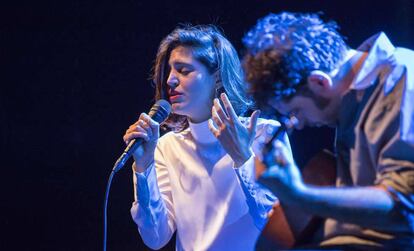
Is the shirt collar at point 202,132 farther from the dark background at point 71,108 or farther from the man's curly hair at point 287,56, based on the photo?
the man's curly hair at point 287,56

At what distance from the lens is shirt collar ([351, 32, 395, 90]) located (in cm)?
133

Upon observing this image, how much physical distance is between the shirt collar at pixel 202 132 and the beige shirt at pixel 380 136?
92 cm

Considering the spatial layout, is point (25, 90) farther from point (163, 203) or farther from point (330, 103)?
point (330, 103)

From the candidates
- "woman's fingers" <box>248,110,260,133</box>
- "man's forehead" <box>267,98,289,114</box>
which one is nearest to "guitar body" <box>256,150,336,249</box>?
"man's forehead" <box>267,98,289,114</box>

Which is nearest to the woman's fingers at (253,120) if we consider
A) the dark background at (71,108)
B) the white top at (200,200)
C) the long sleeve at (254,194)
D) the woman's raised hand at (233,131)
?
the woman's raised hand at (233,131)

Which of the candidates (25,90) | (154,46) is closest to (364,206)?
(154,46)

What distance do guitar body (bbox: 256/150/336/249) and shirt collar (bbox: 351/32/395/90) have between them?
255 millimetres

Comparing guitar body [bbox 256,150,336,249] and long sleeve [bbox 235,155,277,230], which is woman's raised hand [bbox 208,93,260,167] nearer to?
long sleeve [bbox 235,155,277,230]

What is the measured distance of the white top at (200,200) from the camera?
2.19 m

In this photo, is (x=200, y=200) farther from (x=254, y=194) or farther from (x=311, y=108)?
(x=311, y=108)

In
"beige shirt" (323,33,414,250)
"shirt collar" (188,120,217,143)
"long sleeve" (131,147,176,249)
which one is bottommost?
"long sleeve" (131,147,176,249)

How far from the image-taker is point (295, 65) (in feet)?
4.49

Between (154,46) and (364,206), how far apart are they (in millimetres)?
1887

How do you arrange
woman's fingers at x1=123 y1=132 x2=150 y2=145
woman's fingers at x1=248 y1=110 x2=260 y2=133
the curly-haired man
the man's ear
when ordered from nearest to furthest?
the curly-haired man < the man's ear < woman's fingers at x1=248 y1=110 x2=260 y2=133 < woman's fingers at x1=123 y1=132 x2=150 y2=145
